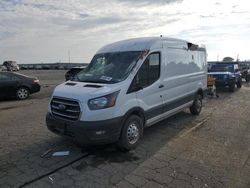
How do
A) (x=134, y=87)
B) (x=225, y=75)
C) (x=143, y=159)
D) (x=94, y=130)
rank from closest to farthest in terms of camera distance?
(x=94, y=130) < (x=143, y=159) < (x=134, y=87) < (x=225, y=75)

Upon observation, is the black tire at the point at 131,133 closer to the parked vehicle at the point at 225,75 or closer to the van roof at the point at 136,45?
the van roof at the point at 136,45

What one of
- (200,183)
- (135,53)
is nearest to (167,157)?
(200,183)

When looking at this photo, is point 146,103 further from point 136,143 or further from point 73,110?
point 73,110

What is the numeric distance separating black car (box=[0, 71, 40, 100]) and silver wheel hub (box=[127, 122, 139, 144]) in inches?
369

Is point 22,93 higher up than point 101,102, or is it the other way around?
point 101,102

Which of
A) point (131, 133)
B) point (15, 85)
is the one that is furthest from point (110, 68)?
point (15, 85)

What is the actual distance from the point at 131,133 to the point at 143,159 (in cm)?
67

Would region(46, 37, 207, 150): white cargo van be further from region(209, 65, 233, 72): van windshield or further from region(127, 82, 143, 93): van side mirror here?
region(209, 65, 233, 72): van windshield

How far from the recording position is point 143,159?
5.42 m

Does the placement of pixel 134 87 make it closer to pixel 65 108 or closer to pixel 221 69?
pixel 65 108

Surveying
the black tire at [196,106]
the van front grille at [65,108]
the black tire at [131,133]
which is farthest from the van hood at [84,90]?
the black tire at [196,106]

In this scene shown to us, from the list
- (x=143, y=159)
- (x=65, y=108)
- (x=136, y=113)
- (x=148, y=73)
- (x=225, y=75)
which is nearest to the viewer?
(x=143, y=159)

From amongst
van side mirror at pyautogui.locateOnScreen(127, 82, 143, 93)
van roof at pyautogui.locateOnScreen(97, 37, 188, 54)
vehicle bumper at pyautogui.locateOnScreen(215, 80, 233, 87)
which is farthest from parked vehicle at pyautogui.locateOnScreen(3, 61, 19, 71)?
van side mirror at pyautogui.locateOnScreen(127, 82, 143, 93)

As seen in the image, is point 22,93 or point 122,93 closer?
point 122,93
